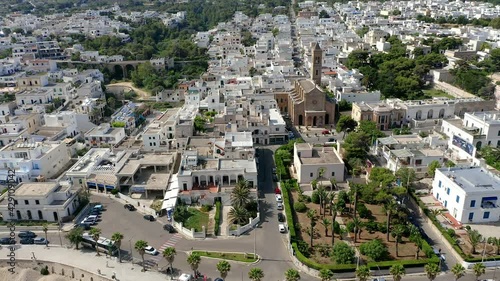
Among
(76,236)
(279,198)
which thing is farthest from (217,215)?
(76,236)

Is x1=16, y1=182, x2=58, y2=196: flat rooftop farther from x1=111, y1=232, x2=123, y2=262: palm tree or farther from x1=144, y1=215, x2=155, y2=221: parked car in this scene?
x1=111, y1=232, x2=123, y2=262: palm tree

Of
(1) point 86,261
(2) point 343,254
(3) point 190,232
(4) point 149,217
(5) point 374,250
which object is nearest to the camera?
(2) point 343,254

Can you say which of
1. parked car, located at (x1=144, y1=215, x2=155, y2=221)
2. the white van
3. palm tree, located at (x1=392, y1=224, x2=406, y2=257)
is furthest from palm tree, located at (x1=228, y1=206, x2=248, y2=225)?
palm tree, located at (x1=392, y1=224, x2=406, y2=257)

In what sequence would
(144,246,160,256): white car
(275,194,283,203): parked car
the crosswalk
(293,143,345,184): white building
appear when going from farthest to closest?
(293,143,345,184): white building → (275,194,283,203): parked car → (144,246,160,256): white car → the crosswalk

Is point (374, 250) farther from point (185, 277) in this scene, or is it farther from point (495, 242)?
point (185, 277)

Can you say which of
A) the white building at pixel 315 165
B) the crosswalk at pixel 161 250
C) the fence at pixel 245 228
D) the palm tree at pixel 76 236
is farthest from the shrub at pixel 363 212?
the palm tree at pixel 76 236
